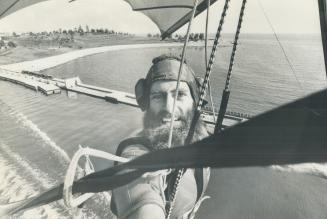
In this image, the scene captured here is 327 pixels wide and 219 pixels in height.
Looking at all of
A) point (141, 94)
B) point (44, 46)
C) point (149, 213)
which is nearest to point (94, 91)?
point (141, 94)

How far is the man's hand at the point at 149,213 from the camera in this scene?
311cm

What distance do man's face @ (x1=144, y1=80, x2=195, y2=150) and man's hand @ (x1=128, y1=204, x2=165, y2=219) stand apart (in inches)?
73.2

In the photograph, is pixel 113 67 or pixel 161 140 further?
pixel 113 67

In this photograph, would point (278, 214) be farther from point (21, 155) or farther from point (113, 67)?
point (113, 67)

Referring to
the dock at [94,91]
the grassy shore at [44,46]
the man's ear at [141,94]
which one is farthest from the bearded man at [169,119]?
the grassy shore at [44,46]

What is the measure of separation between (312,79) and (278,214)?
7103 centimetres

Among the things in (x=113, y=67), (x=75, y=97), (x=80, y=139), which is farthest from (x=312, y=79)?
(x=80, y=139)

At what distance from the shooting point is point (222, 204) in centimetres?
788

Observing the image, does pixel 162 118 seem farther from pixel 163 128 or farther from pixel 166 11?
pixel 166 11

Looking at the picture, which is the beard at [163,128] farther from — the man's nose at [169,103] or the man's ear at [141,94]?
the man's ear at [141,94]

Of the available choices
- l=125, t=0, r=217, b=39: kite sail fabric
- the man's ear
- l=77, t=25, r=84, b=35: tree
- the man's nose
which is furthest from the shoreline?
the man's nose

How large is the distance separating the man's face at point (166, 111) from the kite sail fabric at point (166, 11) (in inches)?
52.4

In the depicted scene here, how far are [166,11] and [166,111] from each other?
258 centimetres

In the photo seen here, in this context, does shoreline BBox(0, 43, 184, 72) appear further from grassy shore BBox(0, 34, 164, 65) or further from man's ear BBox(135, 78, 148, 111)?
man's ear BBox(135, 78, 148, 111)
